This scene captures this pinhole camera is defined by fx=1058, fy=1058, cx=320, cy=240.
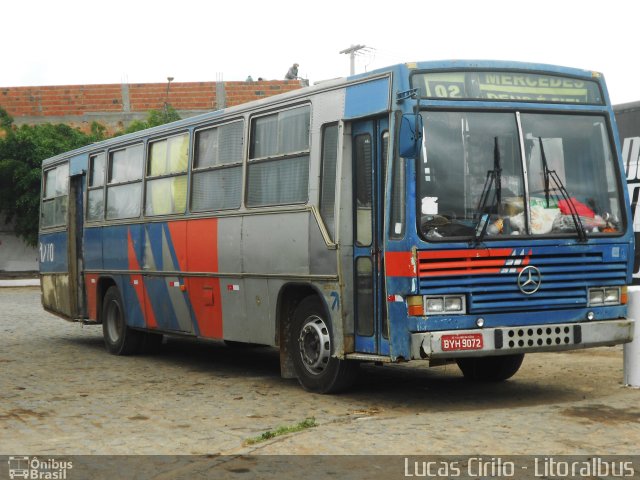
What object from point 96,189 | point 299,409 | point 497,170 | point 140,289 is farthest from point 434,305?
point 96,189

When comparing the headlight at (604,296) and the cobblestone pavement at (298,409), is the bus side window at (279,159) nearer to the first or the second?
the cobblestone pavement at (298,409)

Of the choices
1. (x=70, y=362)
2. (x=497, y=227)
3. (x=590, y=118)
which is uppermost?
(x=590, y=118)

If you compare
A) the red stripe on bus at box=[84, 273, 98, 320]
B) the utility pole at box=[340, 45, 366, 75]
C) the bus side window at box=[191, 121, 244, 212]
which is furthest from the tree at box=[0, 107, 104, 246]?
the bus side window at box=[191, 121, 244, 212]

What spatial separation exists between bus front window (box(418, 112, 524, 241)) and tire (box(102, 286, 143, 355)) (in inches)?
294

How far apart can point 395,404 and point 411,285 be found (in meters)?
1.50

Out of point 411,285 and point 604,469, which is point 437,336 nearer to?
point 411,285

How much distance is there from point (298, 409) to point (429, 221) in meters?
2.16

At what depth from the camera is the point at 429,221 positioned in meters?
9.30

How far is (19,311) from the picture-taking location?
82.8 feet

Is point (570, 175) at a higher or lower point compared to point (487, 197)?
higher

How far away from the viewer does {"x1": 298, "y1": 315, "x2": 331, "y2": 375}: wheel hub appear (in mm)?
10523

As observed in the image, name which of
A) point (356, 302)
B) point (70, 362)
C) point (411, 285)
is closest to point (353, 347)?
point (356, 302)

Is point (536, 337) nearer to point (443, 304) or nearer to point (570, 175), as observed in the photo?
point (443, 304)

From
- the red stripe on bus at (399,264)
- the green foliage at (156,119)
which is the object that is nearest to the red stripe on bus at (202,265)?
the red stripe on bus at (399,264)
